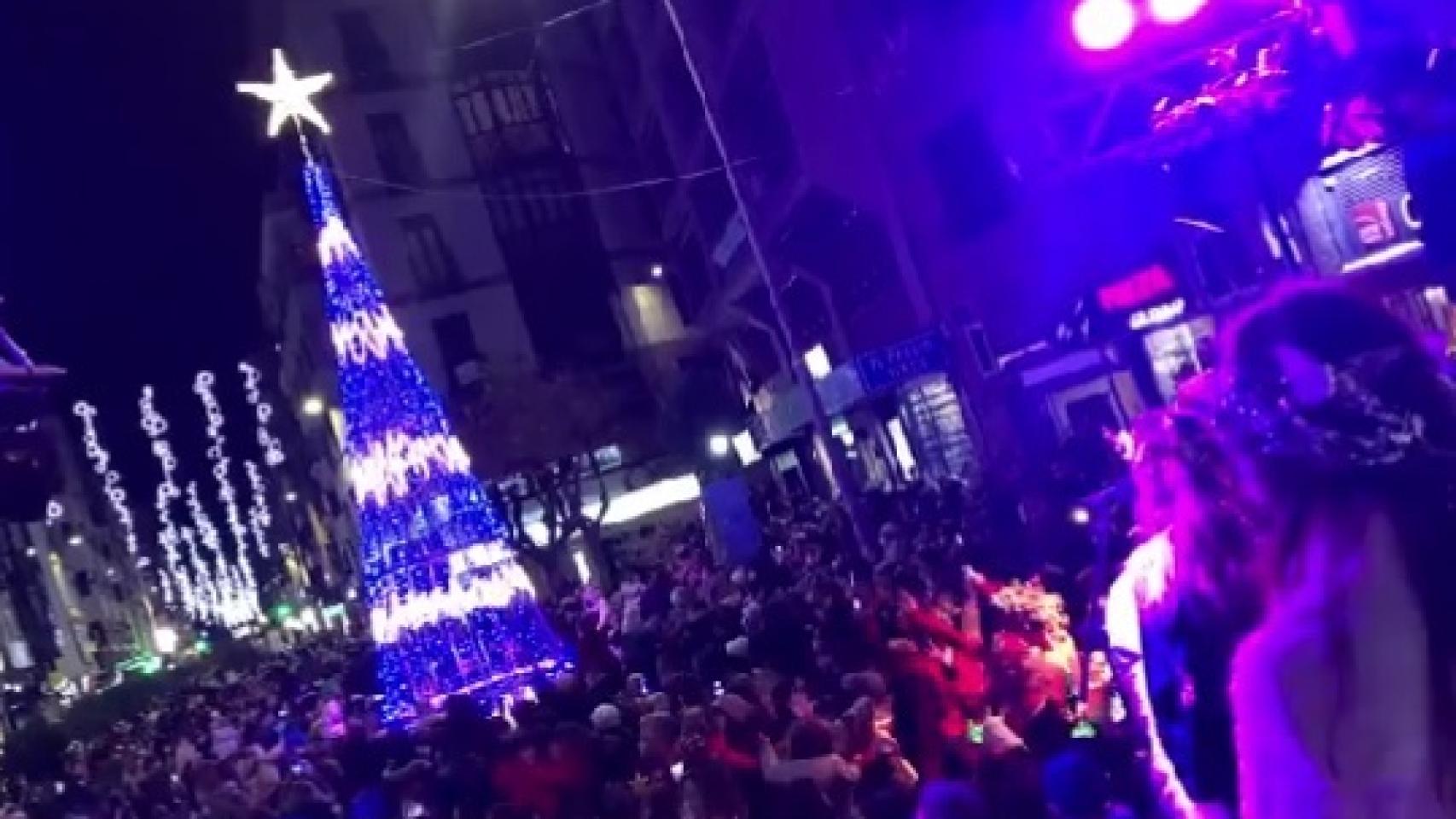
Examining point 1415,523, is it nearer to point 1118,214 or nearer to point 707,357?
A: point 1118,214

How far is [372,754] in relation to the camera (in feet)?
42.7

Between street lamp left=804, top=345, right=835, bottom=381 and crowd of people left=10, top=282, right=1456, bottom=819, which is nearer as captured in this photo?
crowd of people left=10, top=282, right=1456, bottom=819

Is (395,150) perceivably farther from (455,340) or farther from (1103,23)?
(1103,23)

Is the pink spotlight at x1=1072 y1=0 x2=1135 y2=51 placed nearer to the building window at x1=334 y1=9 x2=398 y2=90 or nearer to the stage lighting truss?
the stage lighting truss

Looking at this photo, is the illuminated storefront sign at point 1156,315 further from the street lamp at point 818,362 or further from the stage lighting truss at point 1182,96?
the street lamp at point 818,362

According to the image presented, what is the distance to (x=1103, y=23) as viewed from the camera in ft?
30.6

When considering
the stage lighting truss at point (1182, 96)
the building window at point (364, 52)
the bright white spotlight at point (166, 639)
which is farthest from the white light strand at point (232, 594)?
the stage lighting truss at point (1182, 96)

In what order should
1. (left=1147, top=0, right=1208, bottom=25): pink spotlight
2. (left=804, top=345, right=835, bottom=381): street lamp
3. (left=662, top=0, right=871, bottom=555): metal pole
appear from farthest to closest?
1. (left=804, top=345, right=835, bottom=381): street lamp
2. (left=662, top=0, right=871, bottom=555): metal pole
3. (left=1147, top=0, right=1208, bottom=25): pink spotlight

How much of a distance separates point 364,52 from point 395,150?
417 cm

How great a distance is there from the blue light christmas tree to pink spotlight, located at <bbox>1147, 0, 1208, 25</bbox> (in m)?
12.4

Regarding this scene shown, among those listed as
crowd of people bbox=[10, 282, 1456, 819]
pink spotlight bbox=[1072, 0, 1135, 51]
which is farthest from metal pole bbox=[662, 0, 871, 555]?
pink spotlight bbox=[1072, 0, 1135, 51]

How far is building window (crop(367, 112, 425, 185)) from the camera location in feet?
171

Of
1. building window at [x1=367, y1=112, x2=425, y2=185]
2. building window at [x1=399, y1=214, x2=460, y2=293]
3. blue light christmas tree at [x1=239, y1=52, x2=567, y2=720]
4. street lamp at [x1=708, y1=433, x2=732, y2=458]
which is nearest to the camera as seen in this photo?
blue light christmas tree at [x1=239, y1=52, x2=567, y2=720]

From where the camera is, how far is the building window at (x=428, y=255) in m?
51.7
